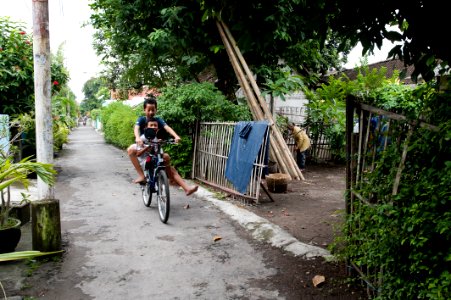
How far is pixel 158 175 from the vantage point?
6.61 m

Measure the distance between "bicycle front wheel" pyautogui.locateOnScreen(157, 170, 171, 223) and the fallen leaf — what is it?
9.05 feet

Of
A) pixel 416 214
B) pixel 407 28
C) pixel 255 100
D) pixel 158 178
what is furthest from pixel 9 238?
pixel 255 100

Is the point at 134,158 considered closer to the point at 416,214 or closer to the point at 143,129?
the point at 143,129

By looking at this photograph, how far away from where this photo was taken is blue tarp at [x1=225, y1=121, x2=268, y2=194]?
288 inches

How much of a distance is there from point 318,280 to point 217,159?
207 inches

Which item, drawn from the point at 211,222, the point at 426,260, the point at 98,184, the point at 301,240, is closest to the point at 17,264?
the point at 211,222

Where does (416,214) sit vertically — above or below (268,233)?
above

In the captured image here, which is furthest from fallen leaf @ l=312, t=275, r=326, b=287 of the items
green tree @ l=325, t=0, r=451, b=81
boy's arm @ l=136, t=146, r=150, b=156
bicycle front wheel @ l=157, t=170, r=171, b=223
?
boy's arm @ l=136, t=146, r=150, b=156

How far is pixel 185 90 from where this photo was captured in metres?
10.0

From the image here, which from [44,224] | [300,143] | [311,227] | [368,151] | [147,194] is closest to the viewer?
[368,151]

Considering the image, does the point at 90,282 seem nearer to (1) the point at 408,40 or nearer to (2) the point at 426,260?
(2) the point at 426,260

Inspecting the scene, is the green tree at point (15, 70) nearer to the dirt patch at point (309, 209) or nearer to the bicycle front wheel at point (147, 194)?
the bicycle front wheel at point (147, 194)

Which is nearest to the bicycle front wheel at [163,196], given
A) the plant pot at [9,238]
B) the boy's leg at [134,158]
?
the boy's leg at [134,158]

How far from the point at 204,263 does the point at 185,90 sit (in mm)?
6098
